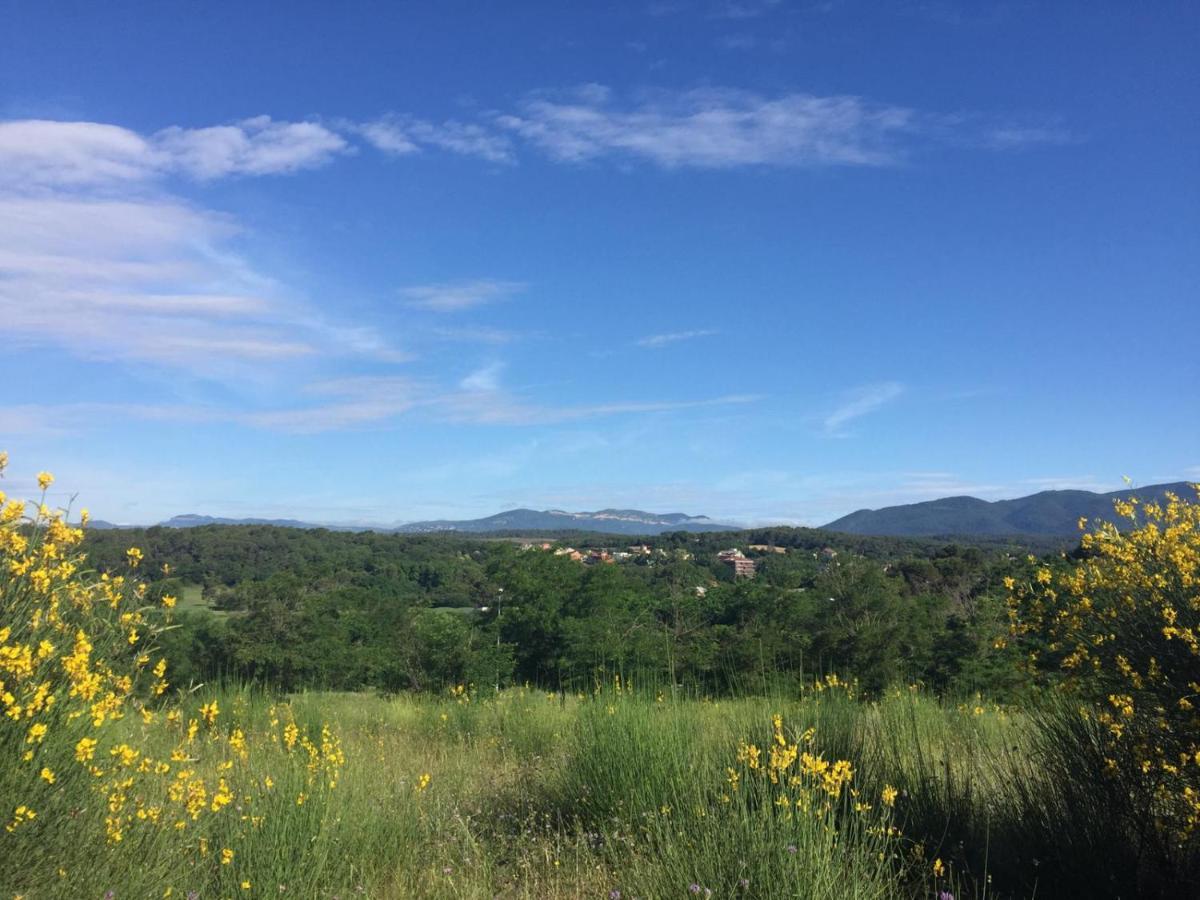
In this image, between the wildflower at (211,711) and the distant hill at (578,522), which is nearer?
the wildflower at (211,711)

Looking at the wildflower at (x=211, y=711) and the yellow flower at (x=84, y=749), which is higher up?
the yellow flower at (x=84, y=749)

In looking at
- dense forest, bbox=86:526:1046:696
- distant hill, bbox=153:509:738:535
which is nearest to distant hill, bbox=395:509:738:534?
distant hill, bbox=153:509:738:535

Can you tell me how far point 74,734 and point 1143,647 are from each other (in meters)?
4.81

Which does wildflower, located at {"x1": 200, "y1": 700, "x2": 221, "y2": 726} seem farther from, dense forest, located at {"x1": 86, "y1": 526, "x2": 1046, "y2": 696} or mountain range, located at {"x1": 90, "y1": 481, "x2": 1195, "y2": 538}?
mountain range, located at {"x1": 90, "y1": 481, "x2": 1195, "y2": 538}

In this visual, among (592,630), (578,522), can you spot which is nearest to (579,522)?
(578,522)

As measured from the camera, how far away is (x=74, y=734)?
3.17 meters

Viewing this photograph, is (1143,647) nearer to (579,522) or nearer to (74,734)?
(74,734)

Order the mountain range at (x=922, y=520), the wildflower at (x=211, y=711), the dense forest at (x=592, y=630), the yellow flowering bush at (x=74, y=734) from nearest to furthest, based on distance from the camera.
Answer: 1. the yellow flowering bush at (x=74, y=734)
2. the wildflower at (x=211, y=711)
3. the dense forest at (x=592, y=630)
4. the mountain range at (x=922, y=520)

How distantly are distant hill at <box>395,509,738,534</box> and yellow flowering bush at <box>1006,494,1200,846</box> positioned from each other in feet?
394

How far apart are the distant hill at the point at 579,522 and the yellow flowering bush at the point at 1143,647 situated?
119965mm

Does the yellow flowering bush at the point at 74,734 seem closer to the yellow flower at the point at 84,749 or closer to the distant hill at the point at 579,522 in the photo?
the yellow flower at the point at 84,749

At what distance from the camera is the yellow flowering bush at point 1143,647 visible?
3.78 metres

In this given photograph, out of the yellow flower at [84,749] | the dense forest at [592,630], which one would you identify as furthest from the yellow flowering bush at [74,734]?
the dense forest at [592,630]

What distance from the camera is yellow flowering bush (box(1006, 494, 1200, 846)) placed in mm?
3777
